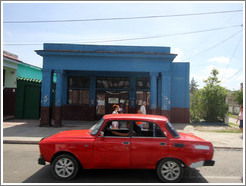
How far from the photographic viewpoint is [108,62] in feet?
40.2

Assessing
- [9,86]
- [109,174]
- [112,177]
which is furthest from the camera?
[9,86]

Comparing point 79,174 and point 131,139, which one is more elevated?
point 131,139

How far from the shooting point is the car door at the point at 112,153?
14.4ft

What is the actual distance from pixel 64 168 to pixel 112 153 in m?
1.20

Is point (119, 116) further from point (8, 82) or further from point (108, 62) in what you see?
point (8, 82)

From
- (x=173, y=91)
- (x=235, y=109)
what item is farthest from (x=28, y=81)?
(x=235, y=109)

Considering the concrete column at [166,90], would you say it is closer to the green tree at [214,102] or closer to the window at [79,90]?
the green tree at [214,102]

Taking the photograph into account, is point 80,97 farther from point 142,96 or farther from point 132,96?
point 142,96

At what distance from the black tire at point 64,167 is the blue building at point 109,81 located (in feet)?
25.9

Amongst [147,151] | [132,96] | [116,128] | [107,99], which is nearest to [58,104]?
[107,99]

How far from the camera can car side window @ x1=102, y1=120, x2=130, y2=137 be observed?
183 inches

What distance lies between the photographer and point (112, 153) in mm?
4383

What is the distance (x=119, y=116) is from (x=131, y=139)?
0.66 meters

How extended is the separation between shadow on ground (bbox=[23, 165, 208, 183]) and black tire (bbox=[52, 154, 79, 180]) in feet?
0.43
